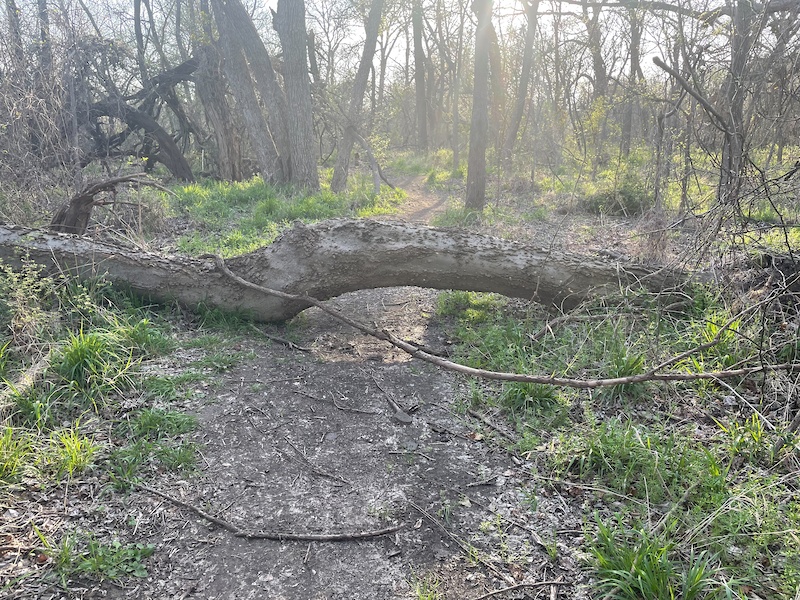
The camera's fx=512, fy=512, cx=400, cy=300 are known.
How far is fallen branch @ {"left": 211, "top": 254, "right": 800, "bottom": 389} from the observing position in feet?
9.02

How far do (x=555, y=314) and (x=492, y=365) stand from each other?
126 cm

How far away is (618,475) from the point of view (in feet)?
10.0

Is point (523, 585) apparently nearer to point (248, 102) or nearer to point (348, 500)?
point (348, 500)

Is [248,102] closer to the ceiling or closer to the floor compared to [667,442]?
closer to the ceiling

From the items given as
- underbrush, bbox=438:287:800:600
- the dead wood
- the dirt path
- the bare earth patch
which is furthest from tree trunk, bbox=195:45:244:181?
underbrush, bbox=438:287:800:600

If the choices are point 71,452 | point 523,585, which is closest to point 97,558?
point 71,452

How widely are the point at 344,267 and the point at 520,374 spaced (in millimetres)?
2117

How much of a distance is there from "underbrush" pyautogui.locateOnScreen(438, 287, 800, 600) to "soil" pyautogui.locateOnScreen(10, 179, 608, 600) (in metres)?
0.22

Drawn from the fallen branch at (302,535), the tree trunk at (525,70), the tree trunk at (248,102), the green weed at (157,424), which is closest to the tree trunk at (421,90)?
the tree trunk at (525,70)

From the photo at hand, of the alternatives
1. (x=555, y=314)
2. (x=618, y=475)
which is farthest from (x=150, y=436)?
(x=555, y=314)

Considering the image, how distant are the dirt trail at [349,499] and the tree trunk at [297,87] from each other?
7684 millimetres

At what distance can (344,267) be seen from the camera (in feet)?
16.4

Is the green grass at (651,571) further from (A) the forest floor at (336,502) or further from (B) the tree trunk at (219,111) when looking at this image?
(B) the tree trunk at (219,111)

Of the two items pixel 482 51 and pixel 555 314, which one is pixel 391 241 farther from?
pixel 482 51
